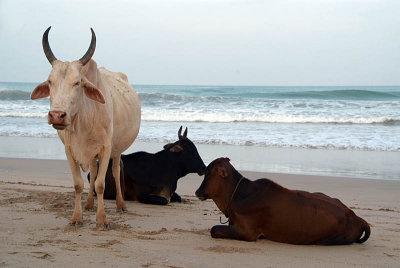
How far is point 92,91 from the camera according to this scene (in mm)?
5531

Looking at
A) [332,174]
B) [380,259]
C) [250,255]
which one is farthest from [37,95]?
[332,174]

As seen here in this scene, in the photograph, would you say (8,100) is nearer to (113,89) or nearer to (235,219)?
(113,89)

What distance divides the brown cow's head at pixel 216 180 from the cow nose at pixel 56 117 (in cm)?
153

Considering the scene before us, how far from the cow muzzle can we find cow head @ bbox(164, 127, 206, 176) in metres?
2.80

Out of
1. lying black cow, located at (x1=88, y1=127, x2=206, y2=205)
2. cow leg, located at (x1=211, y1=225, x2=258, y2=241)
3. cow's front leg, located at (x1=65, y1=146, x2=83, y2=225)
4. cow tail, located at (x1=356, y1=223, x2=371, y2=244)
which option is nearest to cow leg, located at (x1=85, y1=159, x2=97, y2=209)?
lying black cow, located at (x1=88, y1=127, x2=206, y2=205)

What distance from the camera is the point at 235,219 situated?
5.20 meters

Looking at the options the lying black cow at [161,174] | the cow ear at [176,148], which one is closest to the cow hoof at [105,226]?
the lying black cow at [161,174]

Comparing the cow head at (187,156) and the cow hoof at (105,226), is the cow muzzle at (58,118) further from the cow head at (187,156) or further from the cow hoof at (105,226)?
the cow head at (187,156)

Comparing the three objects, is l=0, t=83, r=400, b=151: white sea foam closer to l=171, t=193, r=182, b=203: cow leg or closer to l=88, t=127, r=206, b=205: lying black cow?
l=88, t=127, r=206, b=205: lying black cow

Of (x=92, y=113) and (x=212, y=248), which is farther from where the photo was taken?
(x=92, y=113)

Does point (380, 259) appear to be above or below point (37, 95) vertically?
below

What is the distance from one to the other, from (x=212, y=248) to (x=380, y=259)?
1.45 m

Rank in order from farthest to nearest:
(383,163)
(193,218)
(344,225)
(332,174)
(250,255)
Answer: (383,163), (332,174), (193,218), (344,225), (250,255)

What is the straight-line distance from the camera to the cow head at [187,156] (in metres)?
7.62
